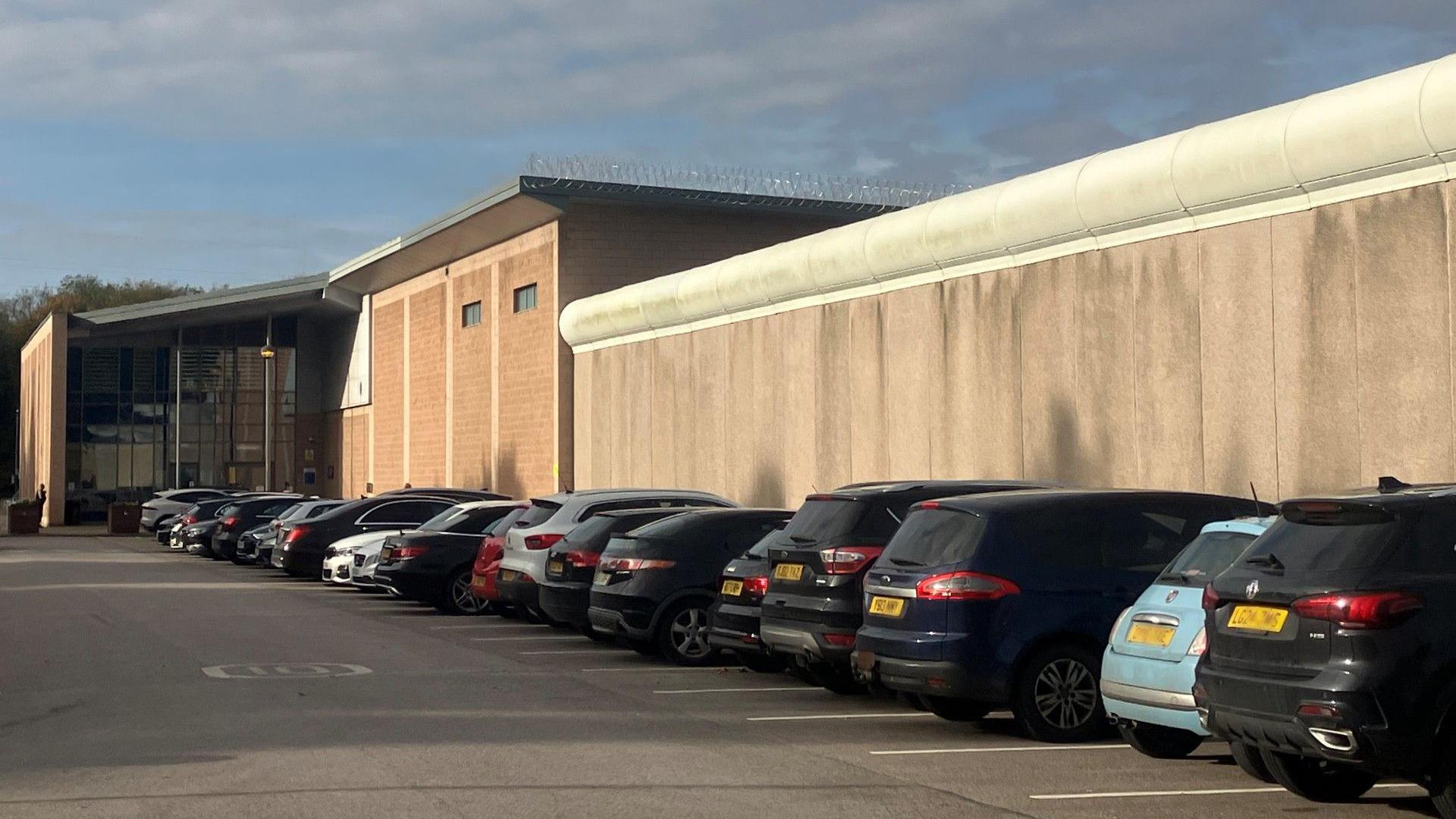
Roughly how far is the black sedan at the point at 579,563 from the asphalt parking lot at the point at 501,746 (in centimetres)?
48

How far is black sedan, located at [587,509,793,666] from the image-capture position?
15.5 meters

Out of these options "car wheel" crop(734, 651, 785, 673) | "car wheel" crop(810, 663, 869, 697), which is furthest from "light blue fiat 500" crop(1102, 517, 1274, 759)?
"car wheel" crop(734, 651, 785, 673)

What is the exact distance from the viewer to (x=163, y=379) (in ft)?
231

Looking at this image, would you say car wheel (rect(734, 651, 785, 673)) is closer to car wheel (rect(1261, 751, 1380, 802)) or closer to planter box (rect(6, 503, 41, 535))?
car wheel (rect(1261, 751, 1380, 802))

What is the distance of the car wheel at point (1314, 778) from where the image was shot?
27.3 ft

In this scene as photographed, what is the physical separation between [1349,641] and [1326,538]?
0.59m

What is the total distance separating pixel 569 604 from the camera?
672 inches

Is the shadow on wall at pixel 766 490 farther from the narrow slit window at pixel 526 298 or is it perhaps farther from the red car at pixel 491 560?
the narrow slit window at pixel 526 298

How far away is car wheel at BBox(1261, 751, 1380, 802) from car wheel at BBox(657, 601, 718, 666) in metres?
7.73

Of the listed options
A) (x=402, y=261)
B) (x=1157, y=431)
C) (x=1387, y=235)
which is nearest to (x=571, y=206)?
(x=402, y=261)

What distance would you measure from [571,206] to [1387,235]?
25.2 m

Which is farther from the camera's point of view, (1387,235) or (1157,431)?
(1157,431)

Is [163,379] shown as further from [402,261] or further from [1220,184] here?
[1220,184]

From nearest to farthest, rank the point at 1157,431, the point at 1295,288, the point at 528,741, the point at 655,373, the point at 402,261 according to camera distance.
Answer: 1. the point at 528,741
2. the point at 1295,288
3. the point at 1157,431
4. the point at 655,373
5. the point at 402,261
